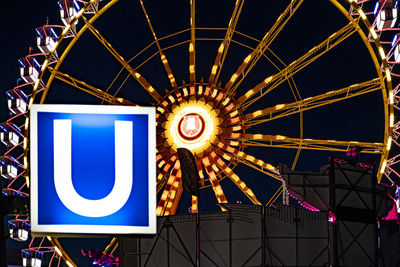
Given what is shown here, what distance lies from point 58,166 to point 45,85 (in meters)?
12.8

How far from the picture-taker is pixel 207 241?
497 inches

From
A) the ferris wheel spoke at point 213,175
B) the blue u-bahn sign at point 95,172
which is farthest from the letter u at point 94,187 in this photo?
the ferris wheel spoke at point 213,175

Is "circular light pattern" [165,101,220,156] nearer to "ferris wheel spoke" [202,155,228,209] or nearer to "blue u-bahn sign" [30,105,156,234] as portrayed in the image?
"ferris wheel spoke" [202,155,228,209]

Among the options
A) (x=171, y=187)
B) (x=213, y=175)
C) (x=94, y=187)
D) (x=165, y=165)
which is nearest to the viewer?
(x=94, y=187)

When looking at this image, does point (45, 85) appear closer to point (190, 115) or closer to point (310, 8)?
point (190, 115)

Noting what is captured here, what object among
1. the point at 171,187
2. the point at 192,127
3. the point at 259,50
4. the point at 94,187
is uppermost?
the point at 259,50

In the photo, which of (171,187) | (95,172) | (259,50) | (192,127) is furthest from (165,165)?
(95,172)

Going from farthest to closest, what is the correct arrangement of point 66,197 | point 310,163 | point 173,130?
point 310,163 → point 173,130 → point 66,197

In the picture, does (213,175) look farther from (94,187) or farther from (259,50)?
(94,187)

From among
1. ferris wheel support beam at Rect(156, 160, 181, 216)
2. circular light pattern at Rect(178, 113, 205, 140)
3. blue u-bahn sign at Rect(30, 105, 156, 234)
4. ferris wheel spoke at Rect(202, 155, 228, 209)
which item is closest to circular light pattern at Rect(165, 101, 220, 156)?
circular light pattern at Rect(178, 113, 205, 140)

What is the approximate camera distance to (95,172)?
2.79 metres

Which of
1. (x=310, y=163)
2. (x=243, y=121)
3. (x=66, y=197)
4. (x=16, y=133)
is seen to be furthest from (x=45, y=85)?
(x=66, y=197)

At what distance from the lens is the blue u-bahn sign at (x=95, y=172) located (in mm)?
2781

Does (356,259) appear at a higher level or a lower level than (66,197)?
lower
